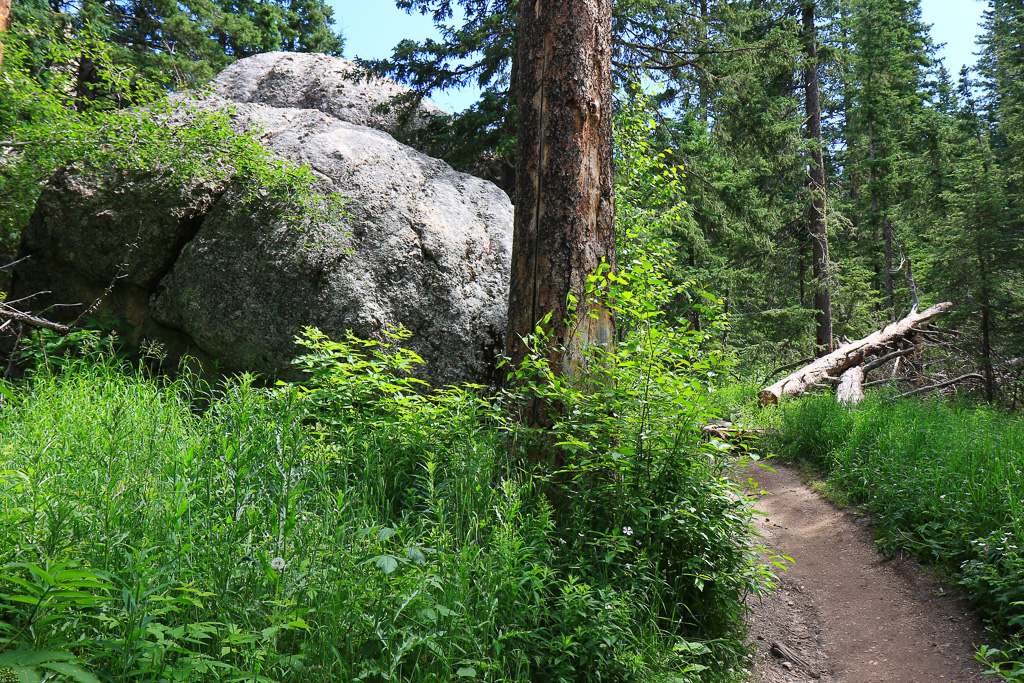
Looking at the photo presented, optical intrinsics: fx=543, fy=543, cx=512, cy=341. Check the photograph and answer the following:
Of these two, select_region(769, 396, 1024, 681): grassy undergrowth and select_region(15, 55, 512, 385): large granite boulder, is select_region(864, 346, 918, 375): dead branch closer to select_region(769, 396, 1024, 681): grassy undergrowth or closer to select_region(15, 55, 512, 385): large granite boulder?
select_region(769, 396, 1024, 681): grassy undergrowth

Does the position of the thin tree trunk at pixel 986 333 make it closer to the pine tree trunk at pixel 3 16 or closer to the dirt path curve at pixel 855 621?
the dirt path curve at pixel 855 621

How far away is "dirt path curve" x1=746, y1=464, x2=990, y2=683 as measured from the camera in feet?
11.2

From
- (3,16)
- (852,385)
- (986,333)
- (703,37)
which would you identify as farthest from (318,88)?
(986,333)

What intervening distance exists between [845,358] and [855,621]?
7907mm

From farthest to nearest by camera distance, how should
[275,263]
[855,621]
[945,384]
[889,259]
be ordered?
[889,259] → [945,384] → [275,263] → [855,621]

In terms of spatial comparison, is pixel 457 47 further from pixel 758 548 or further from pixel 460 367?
pixel 758 548

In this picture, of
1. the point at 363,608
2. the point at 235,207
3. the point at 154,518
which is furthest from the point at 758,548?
the point at 235,207

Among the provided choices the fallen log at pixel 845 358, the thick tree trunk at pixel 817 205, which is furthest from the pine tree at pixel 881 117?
the fallen log at pixel 845 358

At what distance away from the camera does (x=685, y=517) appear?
308cm

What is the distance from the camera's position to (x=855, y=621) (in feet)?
13.2

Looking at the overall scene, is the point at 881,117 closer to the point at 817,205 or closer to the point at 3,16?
the point at 817,205

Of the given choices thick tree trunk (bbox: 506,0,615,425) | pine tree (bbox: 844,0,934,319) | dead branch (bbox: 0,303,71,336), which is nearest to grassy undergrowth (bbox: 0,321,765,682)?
thick tree trunk (bbox: 506,0,615,425)

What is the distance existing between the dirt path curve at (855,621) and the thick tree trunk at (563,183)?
69.2 inches

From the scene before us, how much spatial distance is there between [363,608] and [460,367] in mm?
3682
